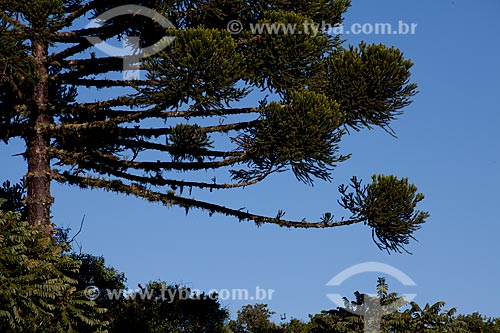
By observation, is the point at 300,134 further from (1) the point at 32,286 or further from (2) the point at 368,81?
(1) the point at 32,286

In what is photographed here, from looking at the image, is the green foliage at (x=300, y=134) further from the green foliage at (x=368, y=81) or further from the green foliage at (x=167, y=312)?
the green foliage at (x=167, y=312)

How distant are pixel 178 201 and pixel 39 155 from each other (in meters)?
3.00

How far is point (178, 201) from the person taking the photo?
54.6 feet

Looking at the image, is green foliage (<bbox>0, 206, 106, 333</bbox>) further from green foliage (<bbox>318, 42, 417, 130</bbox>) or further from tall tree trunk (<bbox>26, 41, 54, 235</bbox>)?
green foliage (<bbox>318, 42, 417, 130</bbox>)

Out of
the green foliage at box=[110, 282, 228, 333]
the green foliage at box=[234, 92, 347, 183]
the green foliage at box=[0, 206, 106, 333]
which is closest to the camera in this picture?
the green foliage at box=[0, 206, 106, 333]

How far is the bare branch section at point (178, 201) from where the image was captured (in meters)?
16.1

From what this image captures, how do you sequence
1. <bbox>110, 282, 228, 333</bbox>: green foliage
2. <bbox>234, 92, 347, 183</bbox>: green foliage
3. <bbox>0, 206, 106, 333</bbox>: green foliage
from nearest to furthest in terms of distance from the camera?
<bbox>0, 206, 106, 333</bbox>: green foliage → <bbox>234, 92, 347, 183</bbox>: green foliage → <bbox>110, 282, 228, 333</bbox>: green foliage

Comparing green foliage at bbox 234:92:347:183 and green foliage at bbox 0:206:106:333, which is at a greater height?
→ green foliage at bbox 234:92:347:183

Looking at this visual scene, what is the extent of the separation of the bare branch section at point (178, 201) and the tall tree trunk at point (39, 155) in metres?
0.57

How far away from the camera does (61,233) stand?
20422 millimetres

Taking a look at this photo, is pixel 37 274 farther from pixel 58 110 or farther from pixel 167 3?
pixel 167 3

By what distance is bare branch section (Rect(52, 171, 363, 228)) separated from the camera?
635 inches

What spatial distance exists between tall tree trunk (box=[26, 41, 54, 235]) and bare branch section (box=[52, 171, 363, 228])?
22.5 inches

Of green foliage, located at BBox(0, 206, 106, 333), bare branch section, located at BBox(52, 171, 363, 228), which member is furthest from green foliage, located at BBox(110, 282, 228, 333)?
green foliage, located at BBox(0, 206, 106, 333)
